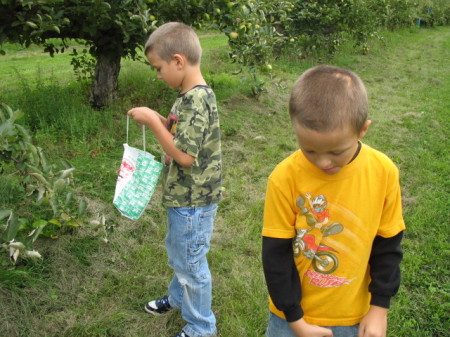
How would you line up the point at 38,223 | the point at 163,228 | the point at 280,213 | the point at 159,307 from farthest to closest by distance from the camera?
the point at 163,228 → the point at 38,223 → the point at 159,307 → the point at 280,213

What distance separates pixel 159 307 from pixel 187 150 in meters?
1.10

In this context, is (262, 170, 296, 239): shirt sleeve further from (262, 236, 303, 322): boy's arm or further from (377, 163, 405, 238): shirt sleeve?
(377, 163, 405, 238): shirt sleeve

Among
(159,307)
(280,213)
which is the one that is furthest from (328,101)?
(159,307)

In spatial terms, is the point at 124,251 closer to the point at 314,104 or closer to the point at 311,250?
the point at 311,250

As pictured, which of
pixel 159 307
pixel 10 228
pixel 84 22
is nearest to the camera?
pixel 10 228

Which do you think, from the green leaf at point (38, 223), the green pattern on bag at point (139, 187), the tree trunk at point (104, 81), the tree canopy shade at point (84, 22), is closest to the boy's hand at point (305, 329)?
the green pattern on bag at point (139, 187)

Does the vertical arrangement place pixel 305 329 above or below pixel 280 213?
below

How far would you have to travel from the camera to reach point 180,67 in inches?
70.7

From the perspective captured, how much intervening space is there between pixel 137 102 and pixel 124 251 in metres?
2.89

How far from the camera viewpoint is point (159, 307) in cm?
240

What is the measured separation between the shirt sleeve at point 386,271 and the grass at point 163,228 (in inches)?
45.0

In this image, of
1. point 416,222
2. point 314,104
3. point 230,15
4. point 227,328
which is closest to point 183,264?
point 227,328

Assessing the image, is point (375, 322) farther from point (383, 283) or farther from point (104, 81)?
point (104, 81)

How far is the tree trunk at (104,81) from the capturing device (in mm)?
4941
